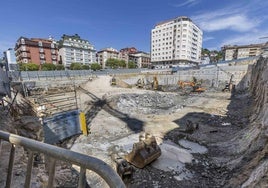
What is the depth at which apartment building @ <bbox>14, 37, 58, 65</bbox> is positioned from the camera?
63.2 meters

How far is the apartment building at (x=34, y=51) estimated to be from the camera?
6322cm

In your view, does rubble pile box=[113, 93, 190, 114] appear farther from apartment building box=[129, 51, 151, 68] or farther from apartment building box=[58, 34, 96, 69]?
apartment building box=[129, 51, 151, 68]

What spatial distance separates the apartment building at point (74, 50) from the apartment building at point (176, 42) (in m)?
32.1

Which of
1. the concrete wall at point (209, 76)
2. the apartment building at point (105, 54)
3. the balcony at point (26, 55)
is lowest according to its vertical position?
the concrete wall at point (209, 76)

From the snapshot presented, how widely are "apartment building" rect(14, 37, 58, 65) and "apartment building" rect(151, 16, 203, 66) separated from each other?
155ft

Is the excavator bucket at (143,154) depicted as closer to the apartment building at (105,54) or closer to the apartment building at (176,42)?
the apartment building at (176,42)

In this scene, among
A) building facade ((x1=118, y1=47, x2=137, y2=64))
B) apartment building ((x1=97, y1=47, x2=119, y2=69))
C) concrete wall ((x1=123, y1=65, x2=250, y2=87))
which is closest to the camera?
concrete wall ((x1=123, y1=65, x2=250, y2=87))

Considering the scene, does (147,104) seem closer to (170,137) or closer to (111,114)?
(111,114)

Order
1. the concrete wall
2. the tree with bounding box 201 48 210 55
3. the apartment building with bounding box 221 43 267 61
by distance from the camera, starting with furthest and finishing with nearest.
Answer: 1. the tree with bounding box 201 48 210 55
2. the apartment building with bounding box 221 43 267 61
3. the concrete wall

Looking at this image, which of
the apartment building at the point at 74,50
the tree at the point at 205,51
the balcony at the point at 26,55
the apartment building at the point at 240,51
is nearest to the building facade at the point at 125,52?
the apartment building at the point at 74,50

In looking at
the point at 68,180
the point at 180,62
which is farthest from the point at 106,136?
the point at 180,62

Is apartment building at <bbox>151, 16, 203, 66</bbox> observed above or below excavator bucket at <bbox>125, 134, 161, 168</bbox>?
above

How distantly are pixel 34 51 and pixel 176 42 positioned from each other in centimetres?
5815

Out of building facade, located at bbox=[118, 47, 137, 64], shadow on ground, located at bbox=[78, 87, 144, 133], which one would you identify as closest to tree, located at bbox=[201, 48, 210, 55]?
building facade, located at bbox=[118, 47, 137, 64]
